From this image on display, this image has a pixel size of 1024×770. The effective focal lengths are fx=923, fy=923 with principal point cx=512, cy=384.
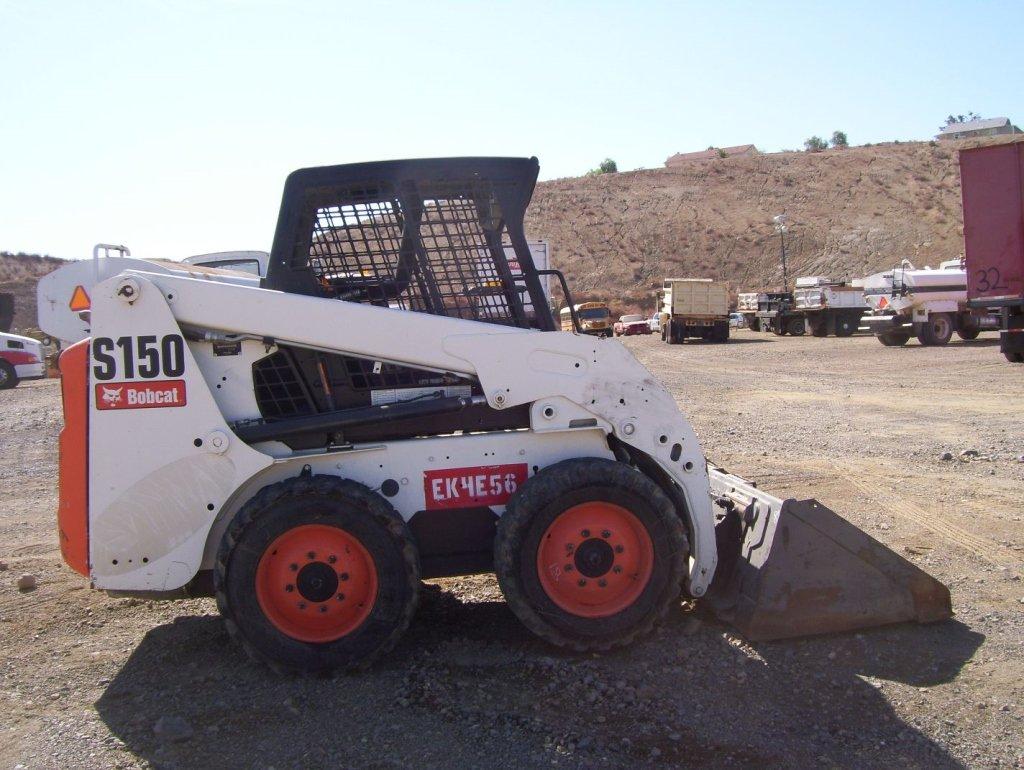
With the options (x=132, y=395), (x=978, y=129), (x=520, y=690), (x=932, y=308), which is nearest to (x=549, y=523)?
(x=520, y=690)

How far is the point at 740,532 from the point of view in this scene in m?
5.28

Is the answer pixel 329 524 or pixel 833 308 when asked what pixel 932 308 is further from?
pixel 329 524

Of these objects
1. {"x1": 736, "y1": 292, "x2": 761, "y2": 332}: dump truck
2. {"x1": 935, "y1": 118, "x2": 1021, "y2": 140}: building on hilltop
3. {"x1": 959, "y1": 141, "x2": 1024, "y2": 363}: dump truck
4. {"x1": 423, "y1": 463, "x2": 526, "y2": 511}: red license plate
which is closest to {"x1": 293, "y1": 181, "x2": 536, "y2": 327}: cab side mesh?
{"x1": 423, "y1": 463, "x2": 526, "y2": 511}: red license plate

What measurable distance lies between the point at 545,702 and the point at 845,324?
35700 mm

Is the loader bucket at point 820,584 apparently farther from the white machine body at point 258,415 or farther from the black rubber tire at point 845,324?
the black rubber tire at point 845,324

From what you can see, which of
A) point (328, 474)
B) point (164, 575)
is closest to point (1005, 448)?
point (328, 474)

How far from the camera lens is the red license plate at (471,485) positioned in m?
4.68

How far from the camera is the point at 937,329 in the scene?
27.8 m

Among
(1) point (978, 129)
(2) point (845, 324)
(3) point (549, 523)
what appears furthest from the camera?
(1) point (978, 129)

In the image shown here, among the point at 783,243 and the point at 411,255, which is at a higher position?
the point at 783,243

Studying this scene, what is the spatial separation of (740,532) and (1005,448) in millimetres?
5708

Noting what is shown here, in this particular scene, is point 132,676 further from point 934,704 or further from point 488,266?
point 934,704

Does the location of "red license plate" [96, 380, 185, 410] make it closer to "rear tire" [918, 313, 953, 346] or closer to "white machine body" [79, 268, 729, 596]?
"white machine body" [79, 268, 729, 596]

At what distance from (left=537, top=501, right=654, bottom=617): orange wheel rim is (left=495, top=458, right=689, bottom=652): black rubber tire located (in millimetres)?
44
